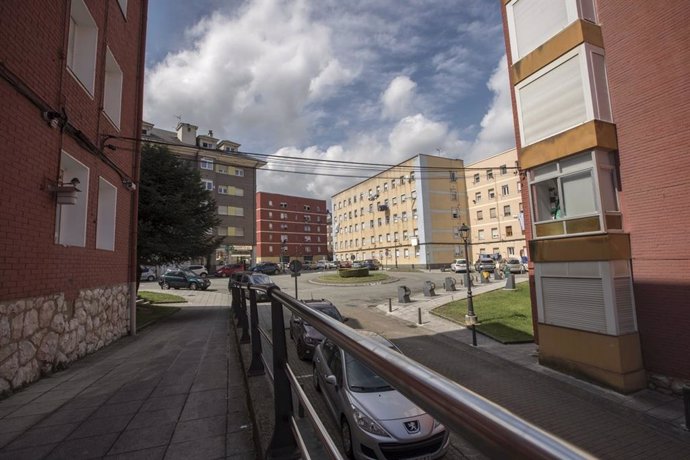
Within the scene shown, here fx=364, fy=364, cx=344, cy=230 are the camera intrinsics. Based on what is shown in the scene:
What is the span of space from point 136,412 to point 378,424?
3167mm

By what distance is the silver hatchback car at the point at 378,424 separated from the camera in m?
5.20

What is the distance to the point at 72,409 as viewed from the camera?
4.46 meters

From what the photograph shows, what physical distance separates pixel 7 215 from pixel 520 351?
549 inches

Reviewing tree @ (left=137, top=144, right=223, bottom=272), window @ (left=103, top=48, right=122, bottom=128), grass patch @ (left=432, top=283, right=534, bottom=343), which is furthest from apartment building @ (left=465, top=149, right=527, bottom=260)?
window @ (left=103, top=48, right=122, bottom=128)

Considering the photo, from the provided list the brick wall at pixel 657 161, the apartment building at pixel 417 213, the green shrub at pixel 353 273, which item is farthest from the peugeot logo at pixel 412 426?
the apartment building at pixel 417 213

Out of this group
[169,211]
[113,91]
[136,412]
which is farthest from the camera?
[169,211]

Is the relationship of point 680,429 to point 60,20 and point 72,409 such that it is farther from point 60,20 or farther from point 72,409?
point 60,20

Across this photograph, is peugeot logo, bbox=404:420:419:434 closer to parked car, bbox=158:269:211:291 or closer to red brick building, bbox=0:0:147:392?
red brick building, bbox=0:0:147:392

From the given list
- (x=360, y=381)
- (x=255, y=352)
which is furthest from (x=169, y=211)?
(x=255, y=352)

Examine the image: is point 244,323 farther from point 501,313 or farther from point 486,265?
point 486,265

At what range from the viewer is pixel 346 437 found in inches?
224

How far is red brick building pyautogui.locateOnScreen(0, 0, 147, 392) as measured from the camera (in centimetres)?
556

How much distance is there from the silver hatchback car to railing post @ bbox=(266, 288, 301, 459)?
2.50 m

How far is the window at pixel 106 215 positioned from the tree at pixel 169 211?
17.2 ft
